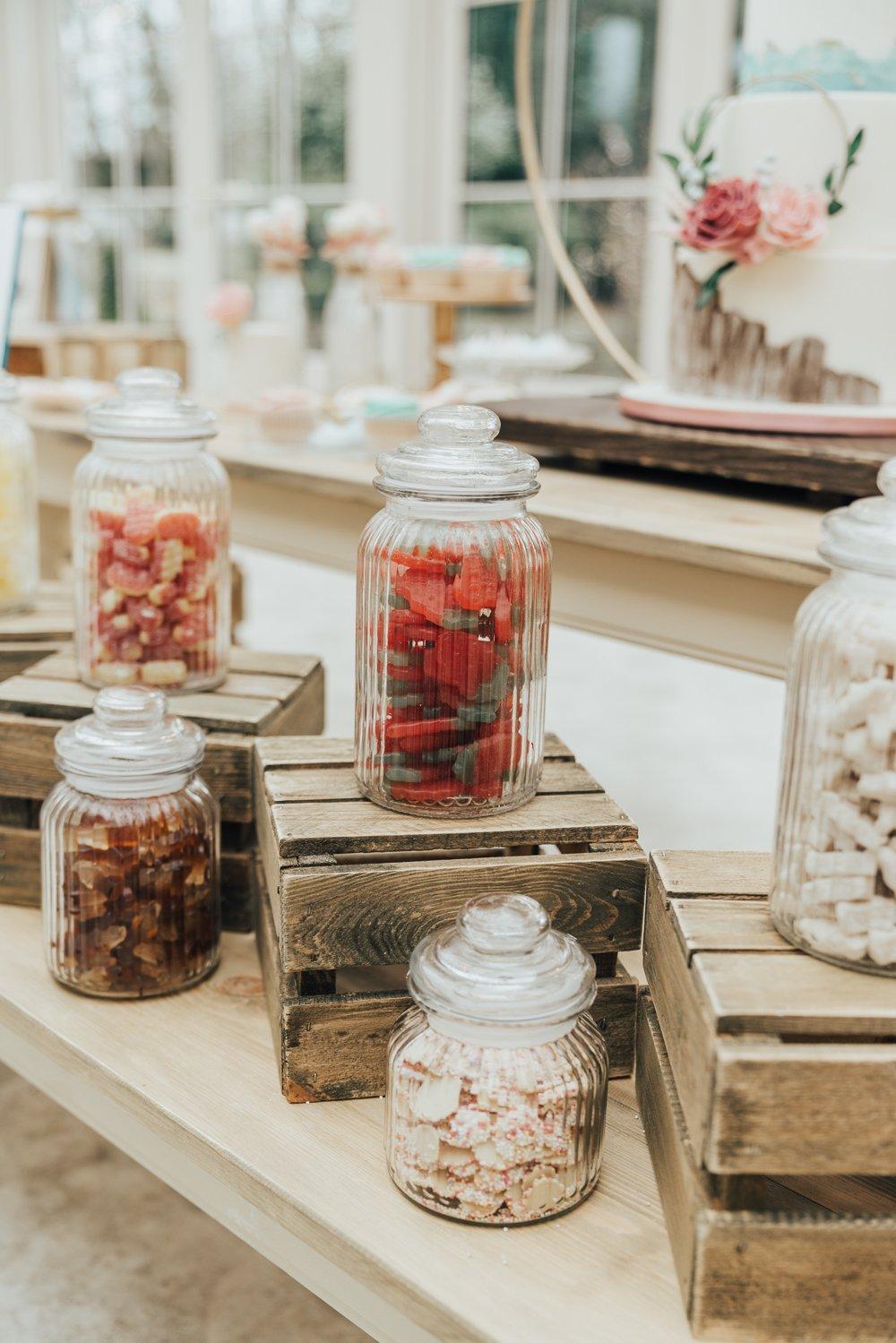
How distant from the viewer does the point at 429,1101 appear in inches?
29.4

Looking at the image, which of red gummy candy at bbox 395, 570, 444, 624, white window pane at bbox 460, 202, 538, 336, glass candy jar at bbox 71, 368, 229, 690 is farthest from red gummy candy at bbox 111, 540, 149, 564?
white window pane at bbox 460, 202, 538, 336

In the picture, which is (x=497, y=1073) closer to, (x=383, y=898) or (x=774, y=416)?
(x=383, y=898)

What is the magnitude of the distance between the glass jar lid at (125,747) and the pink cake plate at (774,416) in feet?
2.27

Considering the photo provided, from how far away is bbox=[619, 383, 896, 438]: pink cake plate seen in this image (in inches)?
52.4

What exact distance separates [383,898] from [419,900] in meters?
0.02

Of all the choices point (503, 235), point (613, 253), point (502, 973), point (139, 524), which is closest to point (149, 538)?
point (139, 524)

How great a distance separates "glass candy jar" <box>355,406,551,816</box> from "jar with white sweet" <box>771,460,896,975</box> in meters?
0.20

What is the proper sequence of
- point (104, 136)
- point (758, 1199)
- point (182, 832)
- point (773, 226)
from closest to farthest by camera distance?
1. point (758, 1199)
2. point (182, 832)
3. point (773, 226)
4. point (104, 136)

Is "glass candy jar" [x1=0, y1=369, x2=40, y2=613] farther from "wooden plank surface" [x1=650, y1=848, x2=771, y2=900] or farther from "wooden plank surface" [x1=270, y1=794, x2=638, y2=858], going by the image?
"wooden plank surface" [x1=650, y1=848, x2=771, y2=900]

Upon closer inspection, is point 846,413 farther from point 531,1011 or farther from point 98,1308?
point 98,1308

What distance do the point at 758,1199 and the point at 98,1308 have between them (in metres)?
0.89

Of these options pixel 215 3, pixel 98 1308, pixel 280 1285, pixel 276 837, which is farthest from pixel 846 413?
pixel 215 3

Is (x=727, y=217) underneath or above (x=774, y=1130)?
above

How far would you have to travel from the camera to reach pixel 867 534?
661 millimetres
